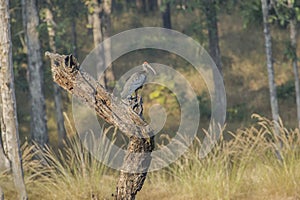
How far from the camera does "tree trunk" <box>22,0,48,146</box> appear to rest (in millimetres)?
17188

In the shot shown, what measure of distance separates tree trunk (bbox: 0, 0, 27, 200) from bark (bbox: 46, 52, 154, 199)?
2.87 m

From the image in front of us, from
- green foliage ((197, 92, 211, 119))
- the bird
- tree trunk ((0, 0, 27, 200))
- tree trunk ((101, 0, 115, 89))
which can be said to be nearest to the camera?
the bird

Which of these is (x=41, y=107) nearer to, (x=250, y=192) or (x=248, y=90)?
(x=250, y=192)

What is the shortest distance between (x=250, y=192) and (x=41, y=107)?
28.5 feet

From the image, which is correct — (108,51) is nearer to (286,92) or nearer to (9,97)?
(286,92)

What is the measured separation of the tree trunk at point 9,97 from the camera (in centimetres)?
1030

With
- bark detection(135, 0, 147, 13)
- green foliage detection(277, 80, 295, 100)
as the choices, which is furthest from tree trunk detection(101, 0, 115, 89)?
bark detection(135, 0, 147, 13)

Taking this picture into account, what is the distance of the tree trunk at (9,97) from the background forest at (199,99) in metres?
0.47

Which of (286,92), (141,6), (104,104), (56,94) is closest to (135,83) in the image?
(104,104)

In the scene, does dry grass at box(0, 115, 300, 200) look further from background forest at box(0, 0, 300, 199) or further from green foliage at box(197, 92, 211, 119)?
green foliage at box(197, 92, 211, 119)

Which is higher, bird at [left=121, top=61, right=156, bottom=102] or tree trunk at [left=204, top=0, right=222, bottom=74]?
tree trunk at [left=204, top=0, right=222, bottom=74]

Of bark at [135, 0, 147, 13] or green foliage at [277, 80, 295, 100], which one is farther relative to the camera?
bark at [135, 0, 147, 13]

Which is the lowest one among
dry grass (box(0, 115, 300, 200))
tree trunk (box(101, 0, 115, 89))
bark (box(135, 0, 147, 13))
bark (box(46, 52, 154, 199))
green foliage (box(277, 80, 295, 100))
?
dry grass (box(0, 115, 300, 200))

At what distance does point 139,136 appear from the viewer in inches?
304
